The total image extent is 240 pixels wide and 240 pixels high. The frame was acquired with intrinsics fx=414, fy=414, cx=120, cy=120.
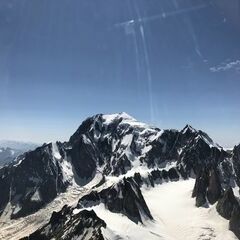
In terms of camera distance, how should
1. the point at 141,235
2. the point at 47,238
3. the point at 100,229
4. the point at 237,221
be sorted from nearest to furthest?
1. the point at 100,229
2. the point at 141,235
3. the point at 47,238
4. the point at 237,221

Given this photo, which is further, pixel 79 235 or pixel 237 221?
pixel 237 221

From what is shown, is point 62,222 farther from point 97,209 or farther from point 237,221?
point 237,221

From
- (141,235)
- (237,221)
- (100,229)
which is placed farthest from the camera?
(237,221)

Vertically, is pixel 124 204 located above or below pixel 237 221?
above

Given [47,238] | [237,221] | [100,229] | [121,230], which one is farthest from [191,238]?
[47,238]

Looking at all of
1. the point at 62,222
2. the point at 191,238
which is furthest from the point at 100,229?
the point at 191,238

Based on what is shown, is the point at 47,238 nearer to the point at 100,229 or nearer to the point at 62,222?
the point at 62,222
